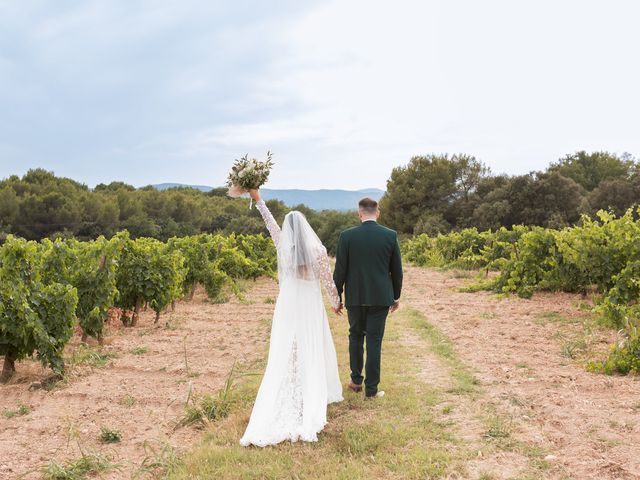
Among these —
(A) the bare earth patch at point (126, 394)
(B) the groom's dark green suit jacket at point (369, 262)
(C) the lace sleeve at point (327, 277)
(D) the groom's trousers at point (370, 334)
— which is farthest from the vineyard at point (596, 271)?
(A) the bare earth patch at point (126, 394)

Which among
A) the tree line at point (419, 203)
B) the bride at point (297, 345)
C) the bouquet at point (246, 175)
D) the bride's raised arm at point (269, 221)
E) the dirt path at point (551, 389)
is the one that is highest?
the tree line at point (419, 203)

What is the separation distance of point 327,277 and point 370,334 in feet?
2.41

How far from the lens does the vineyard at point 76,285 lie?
723 centimetres

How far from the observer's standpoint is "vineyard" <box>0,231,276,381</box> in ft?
23.7

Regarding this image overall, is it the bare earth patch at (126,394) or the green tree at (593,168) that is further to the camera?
the green tree at (593,168)

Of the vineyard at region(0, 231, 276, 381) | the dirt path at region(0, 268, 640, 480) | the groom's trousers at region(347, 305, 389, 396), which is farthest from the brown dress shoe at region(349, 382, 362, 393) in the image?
the vineyard at region(0, 231, 276, 381)

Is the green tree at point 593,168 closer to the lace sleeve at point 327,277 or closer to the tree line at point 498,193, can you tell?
the tree line at point 498,193

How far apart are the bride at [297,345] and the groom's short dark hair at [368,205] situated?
587 mm

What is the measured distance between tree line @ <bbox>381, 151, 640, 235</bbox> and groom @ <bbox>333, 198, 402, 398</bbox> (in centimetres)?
3461

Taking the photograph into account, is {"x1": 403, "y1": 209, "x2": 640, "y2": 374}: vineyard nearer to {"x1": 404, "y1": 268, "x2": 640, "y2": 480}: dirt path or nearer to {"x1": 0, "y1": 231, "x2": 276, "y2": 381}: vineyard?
{"x1": 404, "y1": 268, "x2": 640, "y2": 480}: dirt path

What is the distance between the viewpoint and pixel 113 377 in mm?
7441

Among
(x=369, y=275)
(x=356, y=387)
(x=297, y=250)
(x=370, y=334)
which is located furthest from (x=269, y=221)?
(x=356, y=387)

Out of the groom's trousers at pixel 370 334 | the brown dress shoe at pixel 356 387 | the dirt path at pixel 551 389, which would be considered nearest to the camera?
Answer: the dirt path at pixel 551 389

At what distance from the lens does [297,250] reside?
534cm
